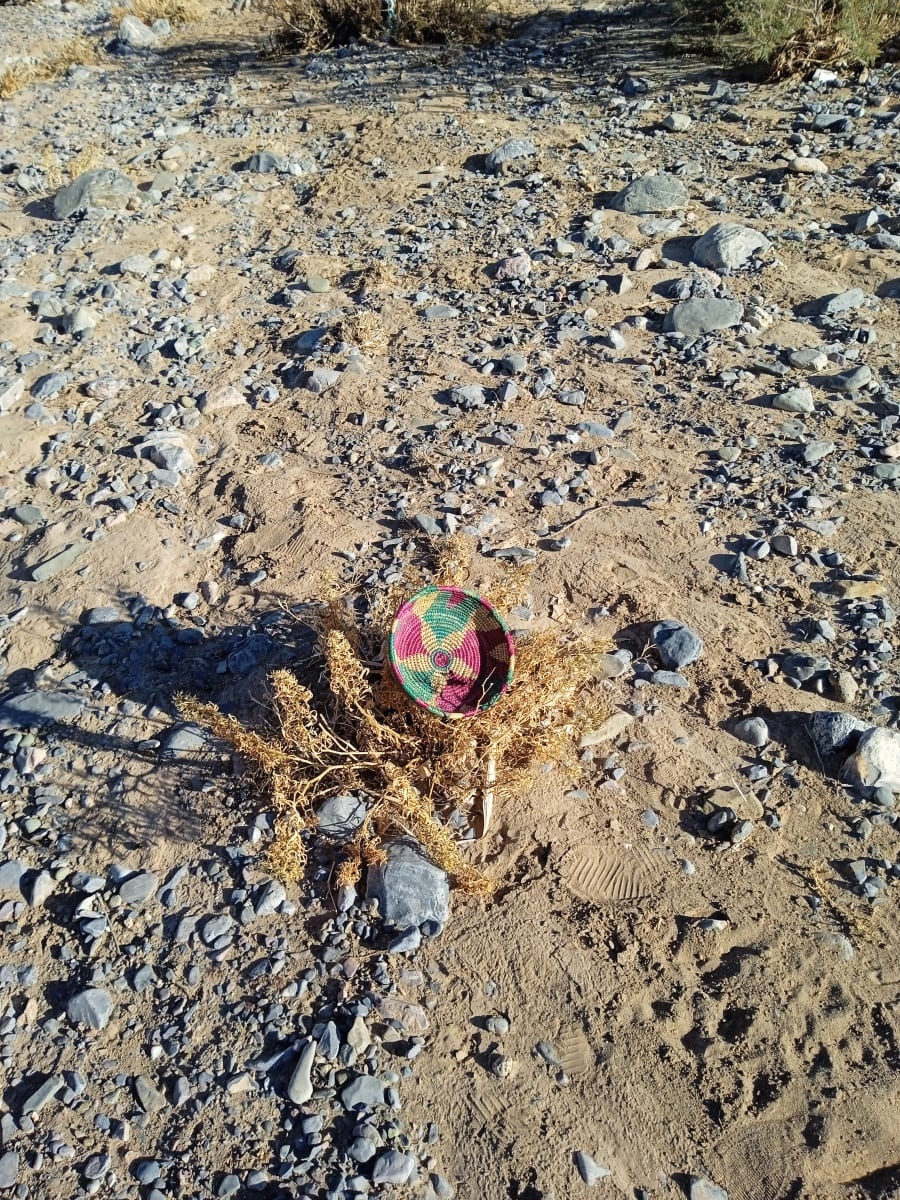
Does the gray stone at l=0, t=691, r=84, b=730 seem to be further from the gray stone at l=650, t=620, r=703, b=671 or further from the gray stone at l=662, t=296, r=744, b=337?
the gray stone at l=662, t=296, r=744, b=337

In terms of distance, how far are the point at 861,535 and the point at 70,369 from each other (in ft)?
12.9

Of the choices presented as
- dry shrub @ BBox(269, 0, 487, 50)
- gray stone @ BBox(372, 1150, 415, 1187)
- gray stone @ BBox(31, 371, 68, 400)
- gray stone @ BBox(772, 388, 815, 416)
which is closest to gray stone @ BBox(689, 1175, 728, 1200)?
gray stone @ BBox(372, 1150, 415, 1187)

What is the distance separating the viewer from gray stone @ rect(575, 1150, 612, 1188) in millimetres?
Result: 2244

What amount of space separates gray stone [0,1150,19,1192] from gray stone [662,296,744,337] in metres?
4.19

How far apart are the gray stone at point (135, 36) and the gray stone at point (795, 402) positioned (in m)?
7.65

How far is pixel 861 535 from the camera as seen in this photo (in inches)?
142

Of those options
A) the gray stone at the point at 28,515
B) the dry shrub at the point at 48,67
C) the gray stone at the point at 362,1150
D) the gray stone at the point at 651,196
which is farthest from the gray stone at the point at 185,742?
the dry shrub at the point at 48,67

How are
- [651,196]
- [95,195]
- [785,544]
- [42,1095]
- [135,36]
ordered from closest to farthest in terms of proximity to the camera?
[42,1095] < [785,544] < [651,196] < [95,195] < [135,36]

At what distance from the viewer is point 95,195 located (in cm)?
631

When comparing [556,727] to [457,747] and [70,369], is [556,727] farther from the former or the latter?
[70,369]

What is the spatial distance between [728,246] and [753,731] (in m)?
3.06

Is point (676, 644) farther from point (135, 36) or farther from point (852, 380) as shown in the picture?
point (135, 36)

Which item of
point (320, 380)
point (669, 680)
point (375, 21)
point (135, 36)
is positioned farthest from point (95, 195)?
point (669, 680)

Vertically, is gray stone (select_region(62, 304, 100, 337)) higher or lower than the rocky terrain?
higher
